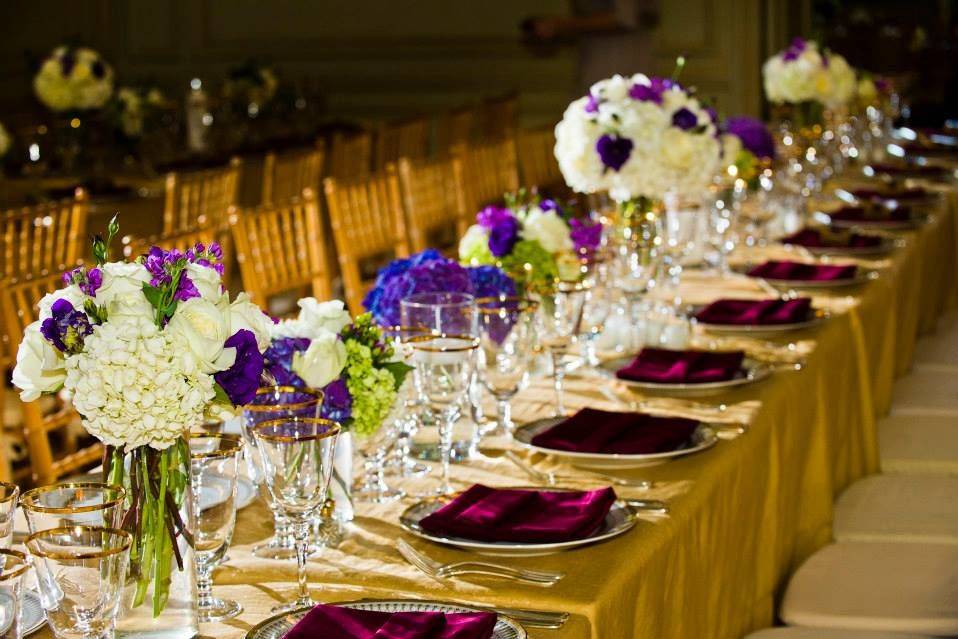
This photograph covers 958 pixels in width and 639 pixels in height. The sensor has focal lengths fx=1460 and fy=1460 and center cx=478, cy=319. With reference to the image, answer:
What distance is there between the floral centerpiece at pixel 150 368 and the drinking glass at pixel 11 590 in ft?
0.61

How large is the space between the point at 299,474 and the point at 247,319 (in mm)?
190

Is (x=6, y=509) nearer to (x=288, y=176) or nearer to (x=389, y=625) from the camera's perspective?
(x=389, y=625)

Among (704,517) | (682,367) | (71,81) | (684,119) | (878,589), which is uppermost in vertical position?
(71,81)

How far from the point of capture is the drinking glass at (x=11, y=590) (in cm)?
121

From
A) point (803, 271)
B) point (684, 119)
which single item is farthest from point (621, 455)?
point (803, 271)

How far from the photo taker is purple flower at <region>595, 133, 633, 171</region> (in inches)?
A: 116

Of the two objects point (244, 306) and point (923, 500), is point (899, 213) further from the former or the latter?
point (244, 306)

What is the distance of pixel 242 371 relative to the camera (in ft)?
4.92

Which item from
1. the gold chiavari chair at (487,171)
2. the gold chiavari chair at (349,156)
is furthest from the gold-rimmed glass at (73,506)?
the gold chiavari chair at (349,156)

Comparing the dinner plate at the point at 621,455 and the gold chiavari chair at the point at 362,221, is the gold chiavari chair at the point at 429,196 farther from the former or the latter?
the dinner plate at the point at 621,455

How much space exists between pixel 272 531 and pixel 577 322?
700mm

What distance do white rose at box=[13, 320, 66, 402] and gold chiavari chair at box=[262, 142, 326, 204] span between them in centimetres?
397

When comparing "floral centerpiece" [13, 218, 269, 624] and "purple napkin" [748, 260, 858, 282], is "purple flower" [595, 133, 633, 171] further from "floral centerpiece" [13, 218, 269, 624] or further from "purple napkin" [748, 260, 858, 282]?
"floral centerpiece" [13, 218, 269, 624]

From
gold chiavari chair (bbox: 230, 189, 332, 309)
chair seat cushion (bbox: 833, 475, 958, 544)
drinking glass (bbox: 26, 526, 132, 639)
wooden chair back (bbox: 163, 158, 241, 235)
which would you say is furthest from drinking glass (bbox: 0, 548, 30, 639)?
wooden chair back (bbox: 163, 158, 241, 235)
